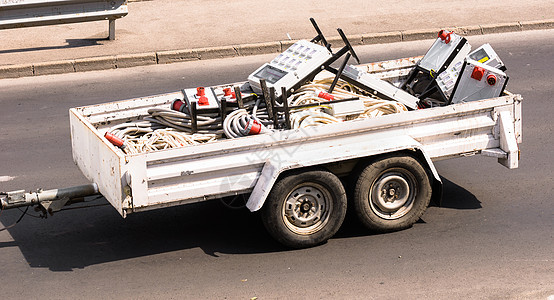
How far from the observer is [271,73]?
8305 millimetres

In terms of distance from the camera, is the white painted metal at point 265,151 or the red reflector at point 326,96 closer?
the white painted metal at point 265,151

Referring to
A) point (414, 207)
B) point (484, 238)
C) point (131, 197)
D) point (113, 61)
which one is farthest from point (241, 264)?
point (113, 61)

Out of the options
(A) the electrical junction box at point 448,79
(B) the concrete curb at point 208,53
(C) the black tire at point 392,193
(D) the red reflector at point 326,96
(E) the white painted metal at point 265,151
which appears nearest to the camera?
(E) the white painted metal at point 265,151

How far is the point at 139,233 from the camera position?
8.05 meters

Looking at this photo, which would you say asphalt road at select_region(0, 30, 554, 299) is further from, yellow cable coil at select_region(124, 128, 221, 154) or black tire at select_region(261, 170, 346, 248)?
yellow cable coil at select_region(124, 128, 221, 154)

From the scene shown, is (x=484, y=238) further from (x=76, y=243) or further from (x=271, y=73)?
(x=76, y=243)

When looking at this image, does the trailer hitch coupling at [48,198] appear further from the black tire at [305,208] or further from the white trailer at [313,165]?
the black tire at [305,208]

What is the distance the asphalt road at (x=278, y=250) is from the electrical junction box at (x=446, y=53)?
1131mm

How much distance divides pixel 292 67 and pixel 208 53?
5.44 m

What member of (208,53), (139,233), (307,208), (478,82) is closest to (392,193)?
(307,208)


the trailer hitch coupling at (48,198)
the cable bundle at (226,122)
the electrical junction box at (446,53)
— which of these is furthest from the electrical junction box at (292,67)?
the trailer hitch coupling at (48,198)

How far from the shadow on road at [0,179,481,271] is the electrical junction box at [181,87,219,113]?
3.60 feet

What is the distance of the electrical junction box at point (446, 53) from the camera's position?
8.99m

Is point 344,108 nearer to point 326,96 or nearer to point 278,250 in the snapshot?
point 326,96
